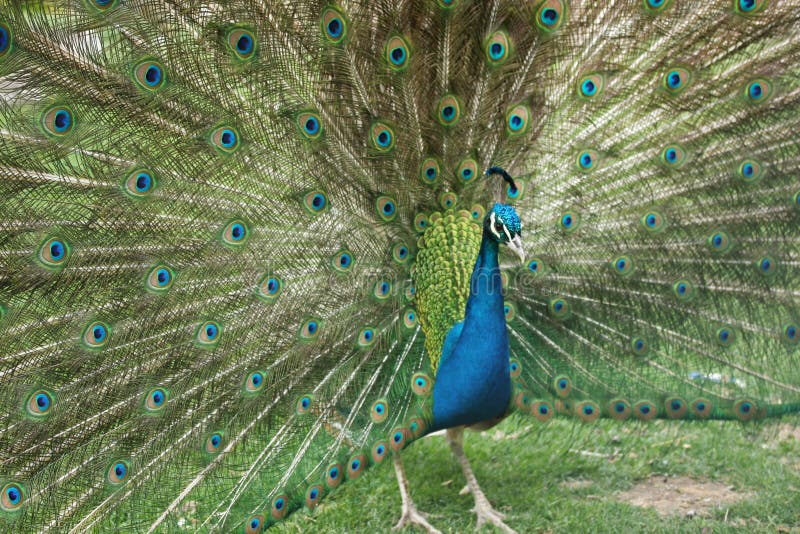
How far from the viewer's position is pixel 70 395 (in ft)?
8.21

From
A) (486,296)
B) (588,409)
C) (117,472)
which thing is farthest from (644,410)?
(117,472)

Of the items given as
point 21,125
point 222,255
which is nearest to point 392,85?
point 222,255

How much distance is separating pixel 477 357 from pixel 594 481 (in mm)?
1311

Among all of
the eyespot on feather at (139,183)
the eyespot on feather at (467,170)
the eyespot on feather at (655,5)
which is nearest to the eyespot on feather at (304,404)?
the eyespot on feather at (139,183)

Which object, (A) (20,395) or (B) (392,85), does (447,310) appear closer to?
(B) (392,85)

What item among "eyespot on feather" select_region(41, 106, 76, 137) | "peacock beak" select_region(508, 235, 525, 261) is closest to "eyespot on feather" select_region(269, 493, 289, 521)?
"peacock beak" select_region(508, 235, 525, 261)

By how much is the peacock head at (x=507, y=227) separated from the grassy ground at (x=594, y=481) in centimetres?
121

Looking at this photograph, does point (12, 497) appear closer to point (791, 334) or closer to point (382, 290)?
point (382, 290)

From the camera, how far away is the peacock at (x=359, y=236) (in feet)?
7.89

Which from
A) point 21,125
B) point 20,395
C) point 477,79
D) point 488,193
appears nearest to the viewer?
point 21,125

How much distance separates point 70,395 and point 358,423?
3.36 feet

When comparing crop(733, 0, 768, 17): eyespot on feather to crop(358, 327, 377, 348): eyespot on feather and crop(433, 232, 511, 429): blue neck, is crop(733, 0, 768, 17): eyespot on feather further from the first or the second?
crop(358, 327, 377, 348): eyespot on feather

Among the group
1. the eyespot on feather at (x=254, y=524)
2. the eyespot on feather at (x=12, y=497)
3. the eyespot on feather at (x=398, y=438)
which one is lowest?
the eyespot on feather at (x=254, y=524)

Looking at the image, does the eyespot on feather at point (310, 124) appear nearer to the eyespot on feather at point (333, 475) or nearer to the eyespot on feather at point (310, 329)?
the eyespot on feather at point (310, 329)
